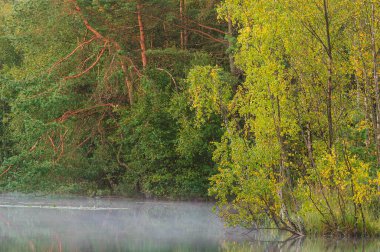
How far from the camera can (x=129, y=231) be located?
69.6 ft

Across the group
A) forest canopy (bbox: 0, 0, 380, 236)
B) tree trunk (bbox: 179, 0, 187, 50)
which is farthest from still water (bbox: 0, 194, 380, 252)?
tree trunk (bbox: 179, 0, 187, 50)

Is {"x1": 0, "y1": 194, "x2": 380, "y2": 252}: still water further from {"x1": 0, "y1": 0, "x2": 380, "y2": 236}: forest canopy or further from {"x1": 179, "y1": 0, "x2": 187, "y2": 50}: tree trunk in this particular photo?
{"x1": 179, "y1": 0, "x2": 187, "y2": 50}: tree trunk

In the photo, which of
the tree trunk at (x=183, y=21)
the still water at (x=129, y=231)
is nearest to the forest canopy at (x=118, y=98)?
the tree trunk at (x=183, y=21)

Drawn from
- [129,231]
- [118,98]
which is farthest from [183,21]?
[129,231]

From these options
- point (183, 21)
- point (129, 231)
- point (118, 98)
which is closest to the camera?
point (129, 231)

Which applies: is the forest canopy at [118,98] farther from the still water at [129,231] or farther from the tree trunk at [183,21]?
the still water at [129,231]

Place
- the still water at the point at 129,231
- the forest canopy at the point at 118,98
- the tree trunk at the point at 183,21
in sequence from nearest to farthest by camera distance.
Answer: the still water at the point at 129,231, the forest canopy at the point at 118,98, the tree trunk at the point at 183,21

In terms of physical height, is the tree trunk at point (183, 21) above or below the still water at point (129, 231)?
above

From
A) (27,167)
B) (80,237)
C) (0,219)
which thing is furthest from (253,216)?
(27,167)

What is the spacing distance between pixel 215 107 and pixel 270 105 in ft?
5.52

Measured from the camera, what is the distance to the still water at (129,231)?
17.5m

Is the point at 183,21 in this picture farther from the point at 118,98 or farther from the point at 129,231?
the point at 129,231

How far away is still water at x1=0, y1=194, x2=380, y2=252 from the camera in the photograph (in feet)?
57.3

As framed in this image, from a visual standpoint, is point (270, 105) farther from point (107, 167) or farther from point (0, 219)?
point (107, 167)
